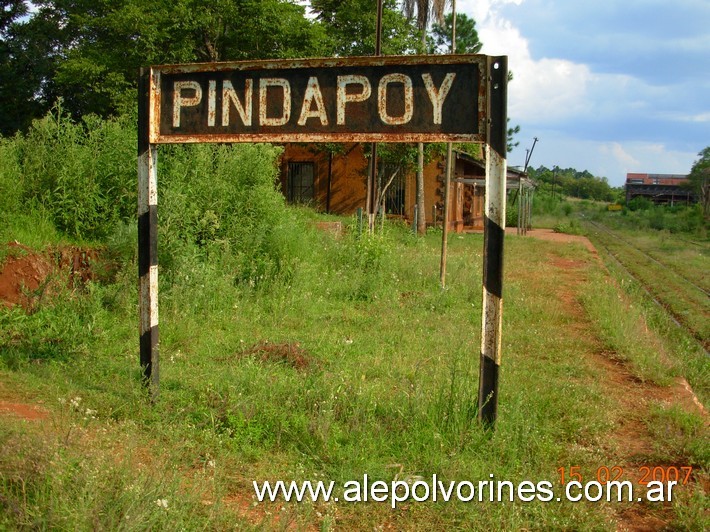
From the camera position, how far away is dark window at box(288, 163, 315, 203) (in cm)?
2739

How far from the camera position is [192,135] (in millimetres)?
4844

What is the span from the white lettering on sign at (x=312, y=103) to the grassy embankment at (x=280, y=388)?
191cm

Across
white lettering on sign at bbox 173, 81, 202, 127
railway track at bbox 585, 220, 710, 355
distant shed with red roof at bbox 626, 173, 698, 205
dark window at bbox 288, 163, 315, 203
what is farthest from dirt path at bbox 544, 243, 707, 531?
distant shed with red roof at bbox 626, 173, 698, 205

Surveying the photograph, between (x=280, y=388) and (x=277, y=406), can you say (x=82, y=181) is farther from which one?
(x=277, y=406)

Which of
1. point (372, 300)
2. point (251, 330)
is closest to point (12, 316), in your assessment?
point (251, 330)

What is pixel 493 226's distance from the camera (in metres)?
4.23

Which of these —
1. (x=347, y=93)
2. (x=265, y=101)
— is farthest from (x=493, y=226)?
(x=265, y=101)

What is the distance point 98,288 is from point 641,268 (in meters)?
16.6

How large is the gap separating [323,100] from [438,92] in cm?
78

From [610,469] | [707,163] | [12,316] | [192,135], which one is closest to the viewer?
[610,469]

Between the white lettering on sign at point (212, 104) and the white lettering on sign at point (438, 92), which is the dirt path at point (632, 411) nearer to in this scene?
the white lettering on sign at point (438, 92)

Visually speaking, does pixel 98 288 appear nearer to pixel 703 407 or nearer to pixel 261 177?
pixel 261 177

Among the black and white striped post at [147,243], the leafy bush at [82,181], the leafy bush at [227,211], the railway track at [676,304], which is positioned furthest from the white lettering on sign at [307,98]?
the railway track at [676,304]

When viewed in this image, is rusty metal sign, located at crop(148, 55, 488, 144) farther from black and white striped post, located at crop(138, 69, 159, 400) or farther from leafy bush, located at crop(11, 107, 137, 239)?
leafy bush, located at crop(11, 107, 137, 239)
